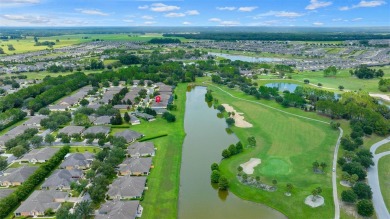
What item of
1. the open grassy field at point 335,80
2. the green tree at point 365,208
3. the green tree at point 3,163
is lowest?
the green tree at point 3,163

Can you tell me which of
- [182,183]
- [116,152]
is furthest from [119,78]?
[182,183]

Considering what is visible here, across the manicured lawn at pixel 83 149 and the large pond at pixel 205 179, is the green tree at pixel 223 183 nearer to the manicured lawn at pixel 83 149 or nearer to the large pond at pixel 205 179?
the large pond at pixel 205 179

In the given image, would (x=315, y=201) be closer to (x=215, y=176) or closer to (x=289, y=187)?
(x=289, y=187)

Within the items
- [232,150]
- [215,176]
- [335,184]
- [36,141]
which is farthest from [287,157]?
[36,141]

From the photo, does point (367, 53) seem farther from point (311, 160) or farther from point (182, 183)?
point (182, 183)

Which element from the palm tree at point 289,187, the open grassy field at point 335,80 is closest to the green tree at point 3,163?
the palm tree at point 289,187

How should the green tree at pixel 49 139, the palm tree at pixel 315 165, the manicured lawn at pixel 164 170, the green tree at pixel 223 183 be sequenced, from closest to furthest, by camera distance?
1. the manicured lawn at pixel 164 170
2. the green tree at pixel 223 183
3. the palm tree at pixel 315 165
4. the green tree at pixel 49 139
